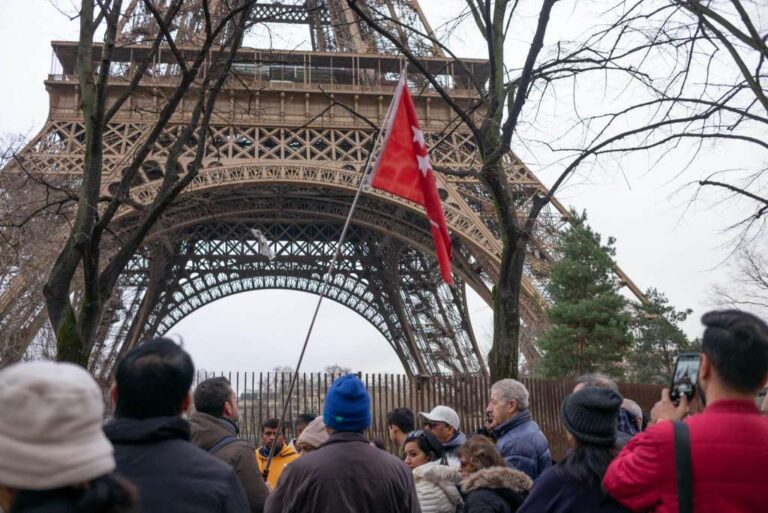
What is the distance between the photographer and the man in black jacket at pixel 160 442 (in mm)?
2359

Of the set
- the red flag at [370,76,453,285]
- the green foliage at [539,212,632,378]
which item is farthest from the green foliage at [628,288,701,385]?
the red flag at [370,76,453,285]

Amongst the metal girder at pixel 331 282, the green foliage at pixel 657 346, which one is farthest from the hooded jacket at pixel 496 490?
the metal girder at pixel 331 282

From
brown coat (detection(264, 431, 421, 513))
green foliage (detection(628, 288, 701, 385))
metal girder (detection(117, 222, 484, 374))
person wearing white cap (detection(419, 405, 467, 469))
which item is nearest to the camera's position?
brown coat (detection(264, 431, 421, 513))

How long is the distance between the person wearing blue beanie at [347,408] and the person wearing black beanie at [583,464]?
36.6 inches

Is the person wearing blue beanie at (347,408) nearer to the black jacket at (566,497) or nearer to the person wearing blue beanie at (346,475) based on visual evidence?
the person wearing blue beanie at (346,475)

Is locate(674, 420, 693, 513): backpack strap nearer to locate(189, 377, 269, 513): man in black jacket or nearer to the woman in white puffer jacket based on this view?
the woman in white puffer jacket

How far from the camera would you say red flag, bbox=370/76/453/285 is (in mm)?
6484

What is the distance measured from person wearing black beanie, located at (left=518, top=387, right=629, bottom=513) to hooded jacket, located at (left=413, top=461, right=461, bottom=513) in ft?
4.74

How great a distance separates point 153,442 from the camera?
2.39m

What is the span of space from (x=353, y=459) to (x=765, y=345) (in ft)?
5.72

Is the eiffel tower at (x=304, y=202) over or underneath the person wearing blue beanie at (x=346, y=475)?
over

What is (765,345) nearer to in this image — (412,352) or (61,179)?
(61,179)

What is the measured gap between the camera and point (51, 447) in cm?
166

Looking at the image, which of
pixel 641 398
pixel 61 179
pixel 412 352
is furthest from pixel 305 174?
pixel 412 352
